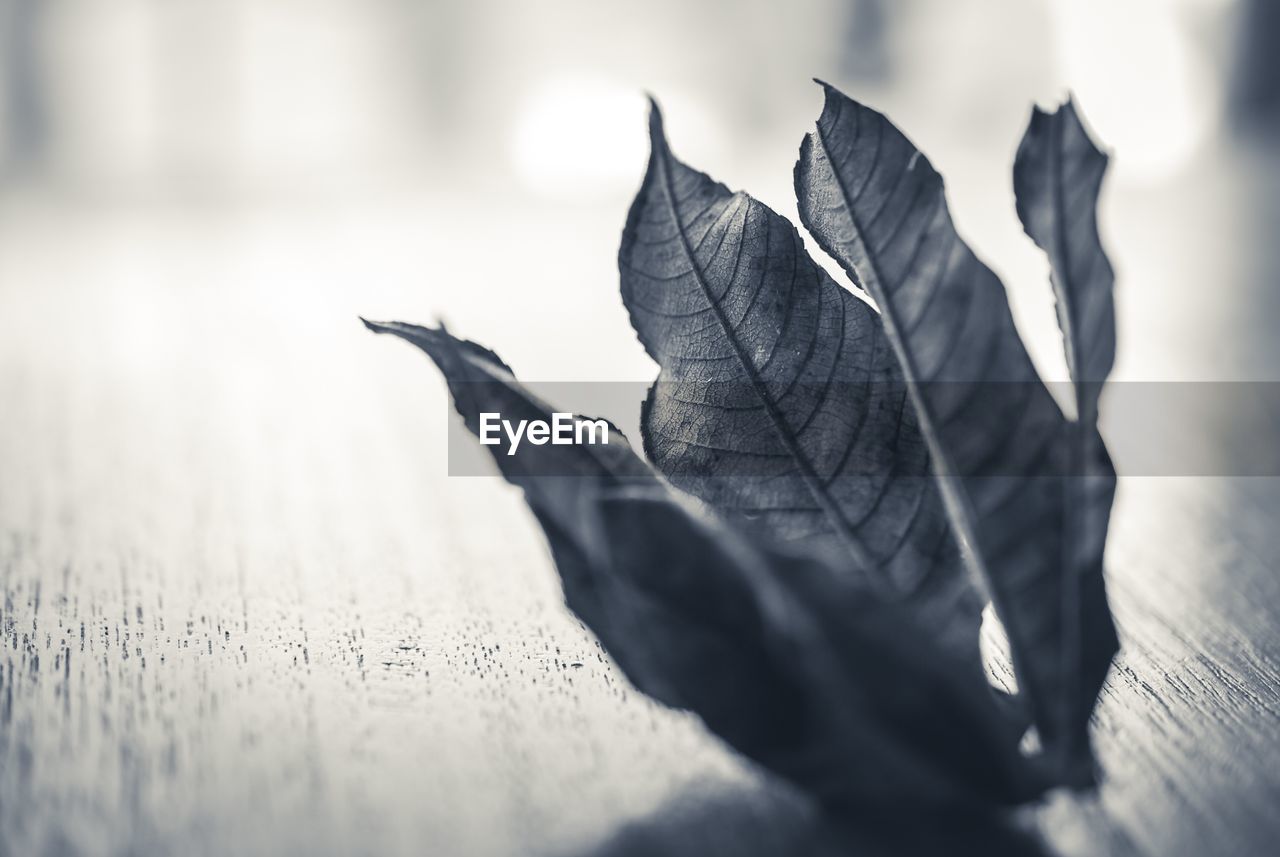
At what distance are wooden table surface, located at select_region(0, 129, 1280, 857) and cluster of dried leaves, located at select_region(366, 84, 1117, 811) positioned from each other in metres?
0.03

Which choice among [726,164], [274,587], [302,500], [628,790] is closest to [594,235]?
[726,164]

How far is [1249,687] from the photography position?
313mm

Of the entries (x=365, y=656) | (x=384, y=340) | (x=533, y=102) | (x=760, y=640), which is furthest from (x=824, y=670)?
(x=533, y=102)

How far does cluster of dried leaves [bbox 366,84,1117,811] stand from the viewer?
0.21 m

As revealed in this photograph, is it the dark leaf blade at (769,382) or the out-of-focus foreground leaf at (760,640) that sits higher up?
the dark leaf blade at (769,382)

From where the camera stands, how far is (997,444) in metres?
0.23

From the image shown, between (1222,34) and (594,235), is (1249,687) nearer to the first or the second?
(594,235)

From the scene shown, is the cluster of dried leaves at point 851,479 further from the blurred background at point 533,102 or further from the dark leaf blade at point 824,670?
the blurred background at point 533,102

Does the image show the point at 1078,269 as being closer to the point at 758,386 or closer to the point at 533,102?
the point at 758,386

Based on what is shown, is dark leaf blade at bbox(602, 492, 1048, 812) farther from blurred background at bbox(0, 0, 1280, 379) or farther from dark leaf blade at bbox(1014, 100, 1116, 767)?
blurred background at bbox(0, 0, 1280, 379)

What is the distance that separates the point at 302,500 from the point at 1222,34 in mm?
2515

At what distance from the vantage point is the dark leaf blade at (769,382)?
0.83ft

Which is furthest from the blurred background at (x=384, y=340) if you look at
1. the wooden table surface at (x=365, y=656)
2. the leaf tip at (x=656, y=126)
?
the leaf tip at (x=656, y=126)

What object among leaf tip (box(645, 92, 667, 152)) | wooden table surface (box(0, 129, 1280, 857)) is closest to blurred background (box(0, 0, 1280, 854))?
wooden table surface (box(0, 129, 1280, 857))
